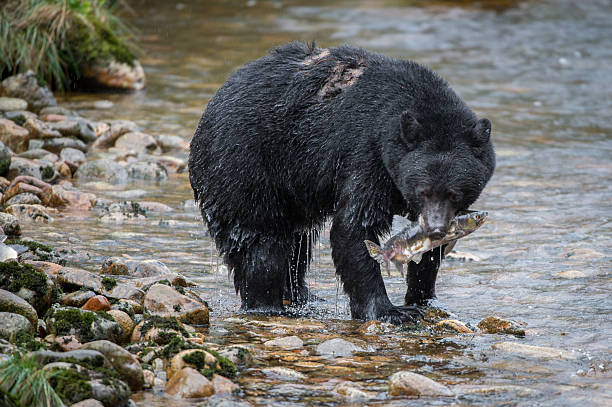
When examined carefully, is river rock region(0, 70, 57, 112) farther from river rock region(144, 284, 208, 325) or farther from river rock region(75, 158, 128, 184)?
river rock region(144, 284, 208, 325)

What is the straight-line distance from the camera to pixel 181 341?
5391 mm

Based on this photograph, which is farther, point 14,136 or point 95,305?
point 14,136

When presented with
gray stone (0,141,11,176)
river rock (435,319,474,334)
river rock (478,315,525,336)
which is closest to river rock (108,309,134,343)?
river rock (435,319,474,334)

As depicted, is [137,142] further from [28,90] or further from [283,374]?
[283,374]

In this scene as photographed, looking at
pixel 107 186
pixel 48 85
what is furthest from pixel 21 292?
pixel 48 85

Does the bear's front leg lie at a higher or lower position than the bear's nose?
lower

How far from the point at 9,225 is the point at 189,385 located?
139 inches

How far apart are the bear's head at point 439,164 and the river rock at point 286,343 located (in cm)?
114

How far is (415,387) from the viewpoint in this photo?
5.04 metres

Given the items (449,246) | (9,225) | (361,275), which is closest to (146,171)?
(9,225)

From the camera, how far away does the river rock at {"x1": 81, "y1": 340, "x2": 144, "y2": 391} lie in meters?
4.89

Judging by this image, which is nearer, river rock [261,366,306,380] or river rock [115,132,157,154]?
river rock [261,366,306,380]

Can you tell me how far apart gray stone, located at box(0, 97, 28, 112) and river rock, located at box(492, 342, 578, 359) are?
824 cm

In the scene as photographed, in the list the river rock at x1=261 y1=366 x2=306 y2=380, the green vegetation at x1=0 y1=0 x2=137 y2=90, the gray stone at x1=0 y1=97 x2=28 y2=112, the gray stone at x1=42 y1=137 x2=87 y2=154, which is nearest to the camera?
the river rock at x1=261 y1=366 x2=306 y2=380
